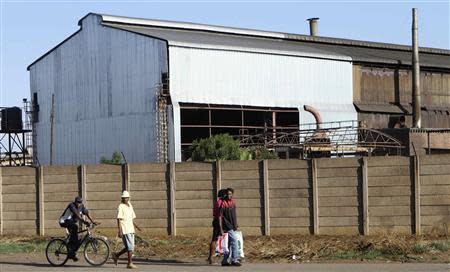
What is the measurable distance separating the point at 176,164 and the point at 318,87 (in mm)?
26931

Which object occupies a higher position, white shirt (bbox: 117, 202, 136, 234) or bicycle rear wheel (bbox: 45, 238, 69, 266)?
white shirt (bbox: 117, 202, 136, 234)

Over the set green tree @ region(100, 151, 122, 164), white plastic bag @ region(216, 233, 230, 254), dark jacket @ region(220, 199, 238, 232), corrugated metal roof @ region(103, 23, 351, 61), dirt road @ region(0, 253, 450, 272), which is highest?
corrugated metal roof @ region(103, 23, 351, 61)

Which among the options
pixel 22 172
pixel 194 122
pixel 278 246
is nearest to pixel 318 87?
pixel 194 122

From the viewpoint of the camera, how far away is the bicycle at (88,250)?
19344mm

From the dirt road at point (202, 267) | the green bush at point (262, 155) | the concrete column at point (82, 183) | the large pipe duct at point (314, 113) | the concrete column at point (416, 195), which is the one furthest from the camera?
the large pipe duct at point (314, 113)

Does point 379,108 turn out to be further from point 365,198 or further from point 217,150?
point 365,198

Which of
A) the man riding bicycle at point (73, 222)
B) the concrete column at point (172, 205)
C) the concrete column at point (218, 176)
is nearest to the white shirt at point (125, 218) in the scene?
the man riding bicycle at point (73, 222)

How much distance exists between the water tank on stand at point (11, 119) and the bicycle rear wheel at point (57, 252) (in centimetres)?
3649

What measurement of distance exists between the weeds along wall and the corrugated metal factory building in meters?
16.4

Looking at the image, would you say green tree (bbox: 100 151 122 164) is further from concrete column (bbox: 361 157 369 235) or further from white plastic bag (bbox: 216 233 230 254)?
white plastic bag (bbox: 216 233 230 254)

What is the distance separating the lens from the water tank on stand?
2162 inches

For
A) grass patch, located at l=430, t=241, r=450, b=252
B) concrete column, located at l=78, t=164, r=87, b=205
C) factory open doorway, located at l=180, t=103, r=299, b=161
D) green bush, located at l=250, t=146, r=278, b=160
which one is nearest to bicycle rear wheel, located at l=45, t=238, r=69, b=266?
concrete column, located at l=78, t=164, r=87, b=205

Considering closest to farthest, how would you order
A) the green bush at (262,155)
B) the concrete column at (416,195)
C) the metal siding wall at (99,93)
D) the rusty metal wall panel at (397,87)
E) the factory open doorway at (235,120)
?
the concrete column at (416,195)
the green bush at (262,155)
the metal siding wall at (99,93)
the factory open doorway at (235,120)
the rusty metal wall panel at (397,87)

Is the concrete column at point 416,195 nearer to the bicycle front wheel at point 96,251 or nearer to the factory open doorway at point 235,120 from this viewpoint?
the bicycle front wheel at point 96,251
